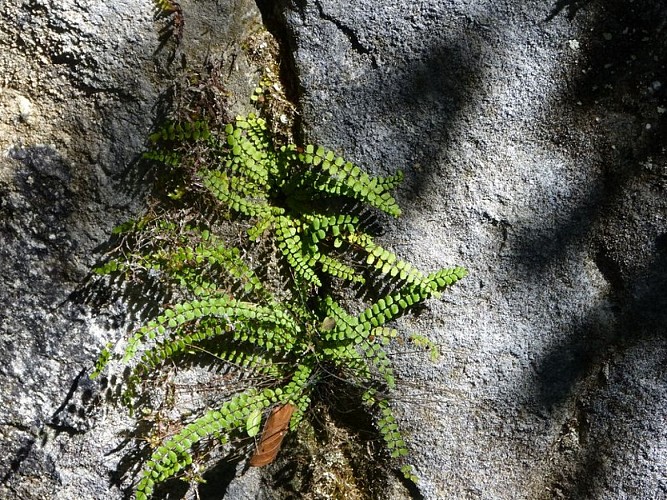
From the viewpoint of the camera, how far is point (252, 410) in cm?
337

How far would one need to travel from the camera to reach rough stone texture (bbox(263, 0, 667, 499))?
324 centimetres

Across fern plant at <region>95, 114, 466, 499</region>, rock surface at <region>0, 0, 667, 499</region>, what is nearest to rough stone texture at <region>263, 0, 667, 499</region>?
rock surface at <region>0, 0, 667, 499</region>

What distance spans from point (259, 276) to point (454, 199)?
1.22m

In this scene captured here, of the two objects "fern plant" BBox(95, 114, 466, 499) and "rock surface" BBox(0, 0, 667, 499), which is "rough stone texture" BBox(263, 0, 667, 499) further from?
"fern plant" BBox(95, 114, 466, 499)

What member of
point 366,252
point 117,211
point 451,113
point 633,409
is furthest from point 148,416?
point 633,409

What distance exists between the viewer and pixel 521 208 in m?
3.38

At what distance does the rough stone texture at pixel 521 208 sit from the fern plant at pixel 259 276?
21 centimetres

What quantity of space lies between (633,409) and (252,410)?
2.11 metres

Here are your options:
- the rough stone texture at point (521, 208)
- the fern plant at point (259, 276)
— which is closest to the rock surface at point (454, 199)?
the rough stone texture at point (521, 208)

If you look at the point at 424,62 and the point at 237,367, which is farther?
the point at 237,367

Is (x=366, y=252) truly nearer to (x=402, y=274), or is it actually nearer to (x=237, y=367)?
(x=402, y=274)

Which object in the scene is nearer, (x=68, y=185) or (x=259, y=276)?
(x=68, y=185)

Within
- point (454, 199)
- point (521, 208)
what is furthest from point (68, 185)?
point (521, 208)

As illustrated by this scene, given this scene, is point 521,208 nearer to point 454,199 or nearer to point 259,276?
point 454,199
